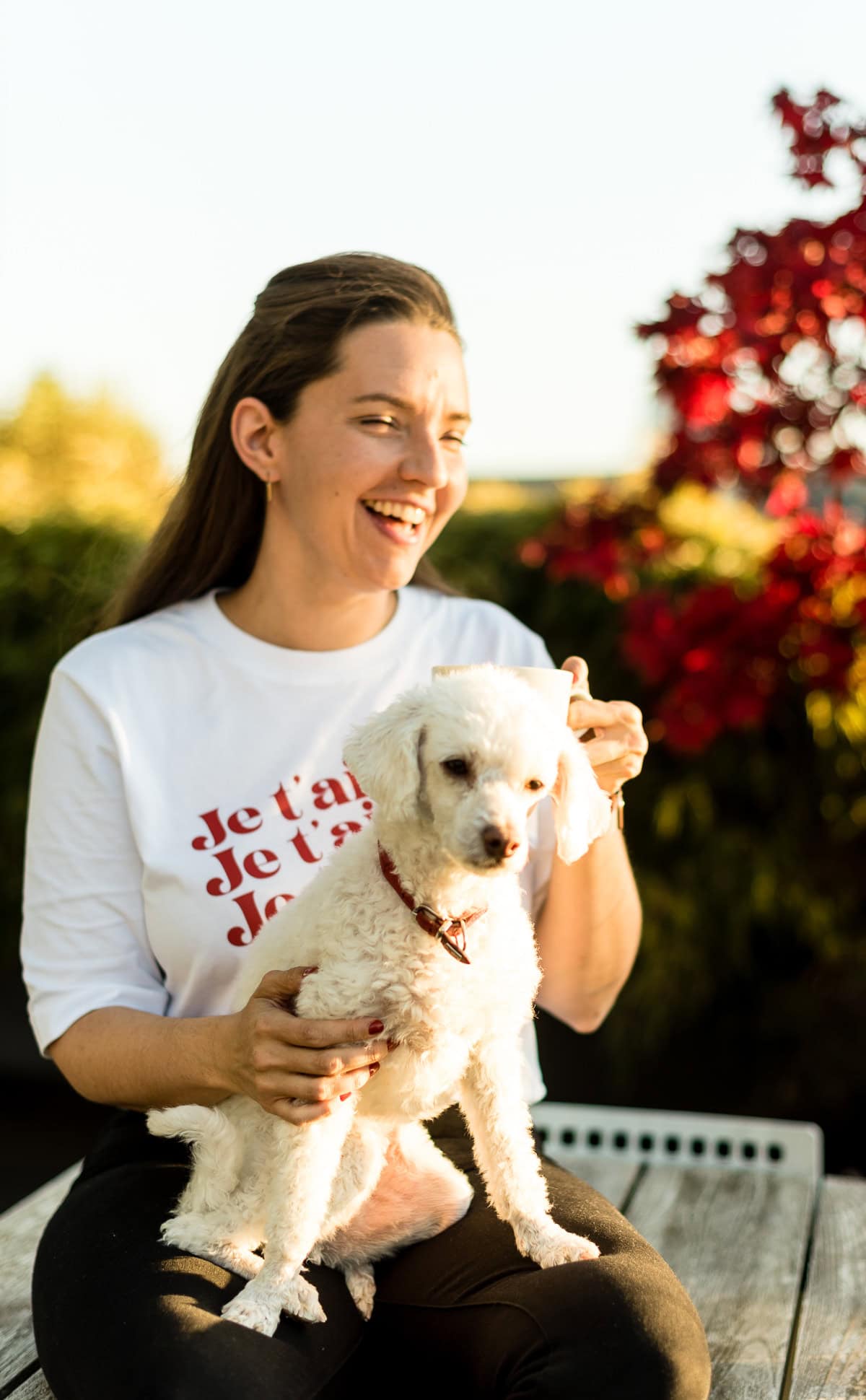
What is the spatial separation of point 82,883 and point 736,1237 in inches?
57.6

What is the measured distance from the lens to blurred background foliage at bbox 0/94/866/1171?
3.23 metres

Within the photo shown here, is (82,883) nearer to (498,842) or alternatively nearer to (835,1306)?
(498,842)

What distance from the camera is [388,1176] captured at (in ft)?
6.22

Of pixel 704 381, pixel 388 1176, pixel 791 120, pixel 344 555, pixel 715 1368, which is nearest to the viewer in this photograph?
pixel 388 1176

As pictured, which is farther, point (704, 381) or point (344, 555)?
point (704, 381)

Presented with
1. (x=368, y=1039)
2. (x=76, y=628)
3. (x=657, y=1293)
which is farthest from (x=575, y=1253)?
(x=76, y=628)

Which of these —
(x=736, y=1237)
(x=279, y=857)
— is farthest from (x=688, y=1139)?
(x=279, y=857)

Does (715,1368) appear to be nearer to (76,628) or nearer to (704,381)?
(76,628)

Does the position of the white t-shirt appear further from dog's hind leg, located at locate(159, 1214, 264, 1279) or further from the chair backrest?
the chair backrest

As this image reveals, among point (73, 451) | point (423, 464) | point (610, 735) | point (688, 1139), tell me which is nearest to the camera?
point (610, 735)

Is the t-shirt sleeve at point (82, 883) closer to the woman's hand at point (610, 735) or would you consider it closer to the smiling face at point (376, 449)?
the smiling face at point (376, 449)

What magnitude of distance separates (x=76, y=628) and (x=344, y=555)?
3.40ft

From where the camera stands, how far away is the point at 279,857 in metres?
2.18

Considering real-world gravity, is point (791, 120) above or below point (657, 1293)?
above
